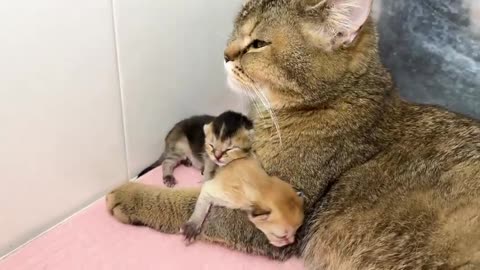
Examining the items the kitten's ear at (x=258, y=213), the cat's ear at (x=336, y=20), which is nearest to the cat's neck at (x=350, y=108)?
the cat's ear at (x=336, y=20)

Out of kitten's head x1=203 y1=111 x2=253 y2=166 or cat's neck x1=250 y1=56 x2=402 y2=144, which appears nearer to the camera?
cat's neck x1=250 y1=56 x2=402 y2=144

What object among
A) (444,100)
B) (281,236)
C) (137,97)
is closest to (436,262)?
(281,236)

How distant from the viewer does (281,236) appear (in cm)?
172

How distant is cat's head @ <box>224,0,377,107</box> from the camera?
1.71 metres

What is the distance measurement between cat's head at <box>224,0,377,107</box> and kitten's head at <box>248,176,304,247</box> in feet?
0.73

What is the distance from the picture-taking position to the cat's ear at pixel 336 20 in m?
1.68

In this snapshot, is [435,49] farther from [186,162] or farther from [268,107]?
[186,162]

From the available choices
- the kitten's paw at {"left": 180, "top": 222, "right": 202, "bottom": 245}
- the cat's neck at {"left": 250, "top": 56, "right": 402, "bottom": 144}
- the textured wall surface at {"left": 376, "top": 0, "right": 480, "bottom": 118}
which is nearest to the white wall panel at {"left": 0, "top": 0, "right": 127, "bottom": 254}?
the kitten's paw at {"left": 180, "top": 222, "right": 202, "bottom": 245}

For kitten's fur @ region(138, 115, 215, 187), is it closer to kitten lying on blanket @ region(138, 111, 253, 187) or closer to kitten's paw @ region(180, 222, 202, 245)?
kitten lying on blanket @ region(138, 111, 253, 187)

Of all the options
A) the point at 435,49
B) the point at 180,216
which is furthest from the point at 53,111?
the point at 435,49

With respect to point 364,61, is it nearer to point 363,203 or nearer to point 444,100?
point 363,203

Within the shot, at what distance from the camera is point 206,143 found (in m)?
1.98

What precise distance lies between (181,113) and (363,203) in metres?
0.67

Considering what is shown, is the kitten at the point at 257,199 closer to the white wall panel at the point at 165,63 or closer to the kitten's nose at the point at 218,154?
the kitten's nose at the point at 218,154
